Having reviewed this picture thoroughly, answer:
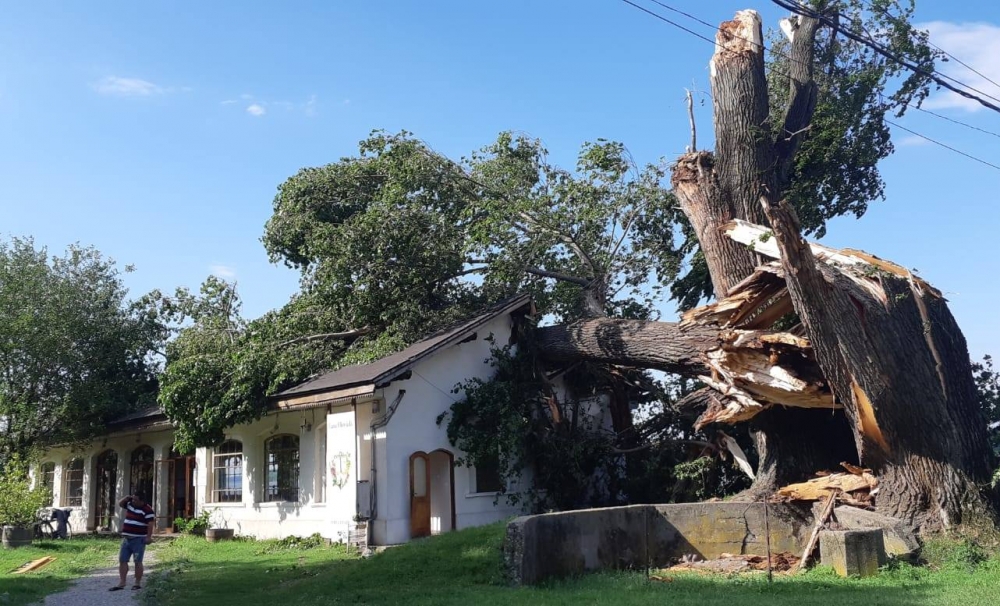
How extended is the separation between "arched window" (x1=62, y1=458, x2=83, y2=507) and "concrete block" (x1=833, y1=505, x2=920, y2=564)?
24.2 m

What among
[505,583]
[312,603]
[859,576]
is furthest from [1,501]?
[859,576]

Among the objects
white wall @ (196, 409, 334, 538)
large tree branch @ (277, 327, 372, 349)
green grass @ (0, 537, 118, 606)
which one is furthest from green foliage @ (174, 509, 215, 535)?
large tree branch @ (277, 327, 372, 349)

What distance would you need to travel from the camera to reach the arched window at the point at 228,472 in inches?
846

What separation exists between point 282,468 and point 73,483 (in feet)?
41.0

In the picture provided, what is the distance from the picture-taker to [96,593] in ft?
40.4

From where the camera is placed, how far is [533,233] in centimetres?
2075

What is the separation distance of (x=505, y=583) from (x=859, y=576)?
4.39m

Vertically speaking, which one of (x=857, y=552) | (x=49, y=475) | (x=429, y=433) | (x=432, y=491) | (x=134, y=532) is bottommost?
(x=857, y=552)

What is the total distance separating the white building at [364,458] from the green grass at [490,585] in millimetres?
2938

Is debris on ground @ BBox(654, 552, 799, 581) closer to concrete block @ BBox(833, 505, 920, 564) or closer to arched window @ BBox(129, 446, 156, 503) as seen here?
concrete block @ BBox(833, 505, 920, 564)

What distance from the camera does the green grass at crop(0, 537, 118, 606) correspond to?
474 inches

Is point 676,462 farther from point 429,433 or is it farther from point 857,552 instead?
point 857,552

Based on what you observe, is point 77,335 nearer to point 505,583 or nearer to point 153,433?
point 153,433

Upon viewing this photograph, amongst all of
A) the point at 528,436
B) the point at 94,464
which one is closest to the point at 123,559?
the point at 528,436
